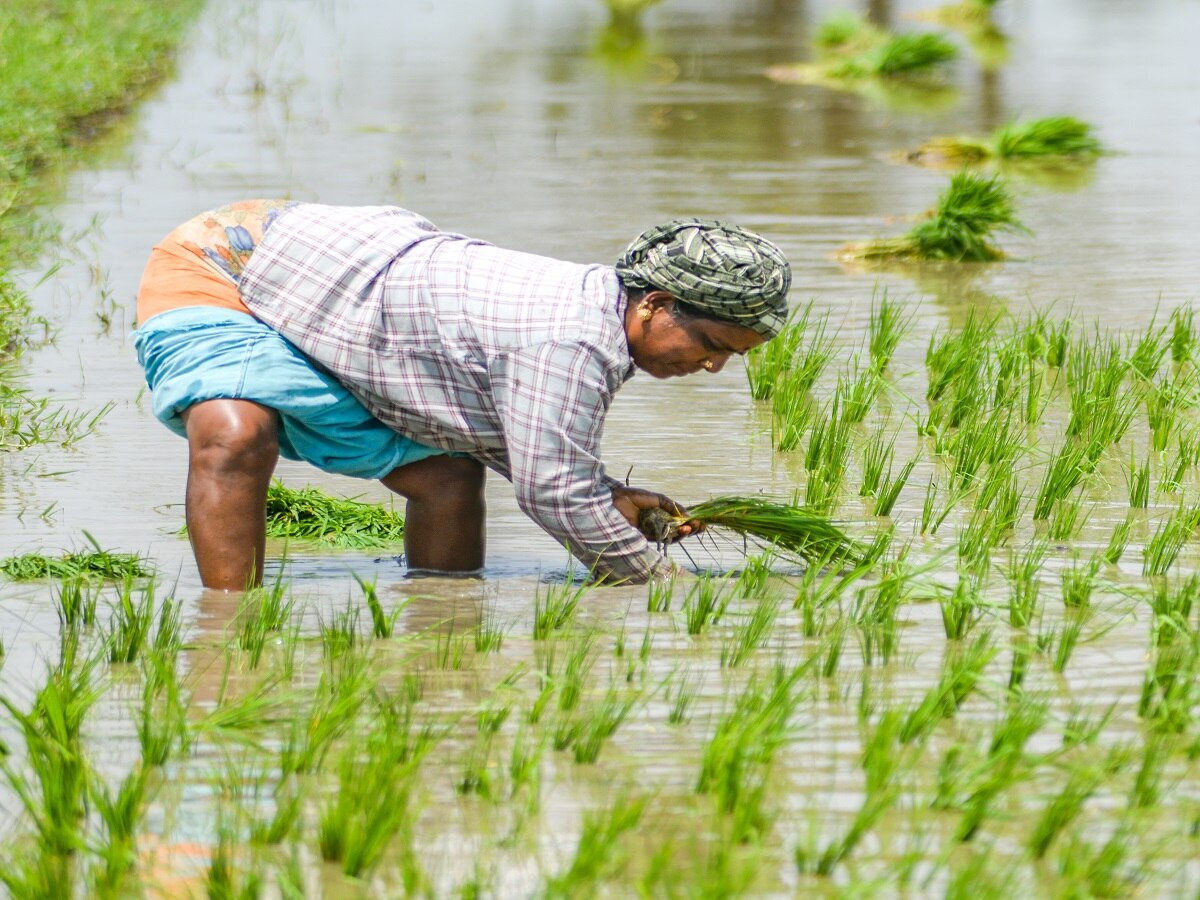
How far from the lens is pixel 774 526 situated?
12.4 feet

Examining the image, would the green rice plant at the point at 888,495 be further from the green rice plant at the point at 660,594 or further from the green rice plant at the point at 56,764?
the green rice plant at the point at 56,764

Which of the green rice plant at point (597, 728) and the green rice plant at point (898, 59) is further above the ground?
the green rice plant at point (898, 59)

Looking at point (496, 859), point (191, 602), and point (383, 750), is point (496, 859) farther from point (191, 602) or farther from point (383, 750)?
point (191, 602)

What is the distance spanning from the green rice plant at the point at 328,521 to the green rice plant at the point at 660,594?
2.69ft

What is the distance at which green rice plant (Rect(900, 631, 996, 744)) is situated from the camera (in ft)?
9.00

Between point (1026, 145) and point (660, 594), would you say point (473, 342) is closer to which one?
point (660, 594)

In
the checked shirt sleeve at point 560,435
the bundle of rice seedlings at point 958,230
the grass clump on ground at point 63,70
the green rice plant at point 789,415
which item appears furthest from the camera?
the grass clump on ground at point 63,70

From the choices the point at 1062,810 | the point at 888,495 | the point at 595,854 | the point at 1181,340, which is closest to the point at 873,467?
the point at 888,495

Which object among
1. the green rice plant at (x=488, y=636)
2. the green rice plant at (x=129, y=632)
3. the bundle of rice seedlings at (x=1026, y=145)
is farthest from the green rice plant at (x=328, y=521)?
the bundle of rice seedlings at (x=1026, y=145)

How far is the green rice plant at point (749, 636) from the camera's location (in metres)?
3.16

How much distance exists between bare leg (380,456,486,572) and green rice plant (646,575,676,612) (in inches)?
18.1

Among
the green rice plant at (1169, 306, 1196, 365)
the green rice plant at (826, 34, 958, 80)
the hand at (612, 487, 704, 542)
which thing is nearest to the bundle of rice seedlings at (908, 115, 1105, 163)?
the green rice plant at (826, 34, 958, 80)

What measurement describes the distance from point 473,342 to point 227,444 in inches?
20.7

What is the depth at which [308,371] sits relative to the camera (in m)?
3.57
